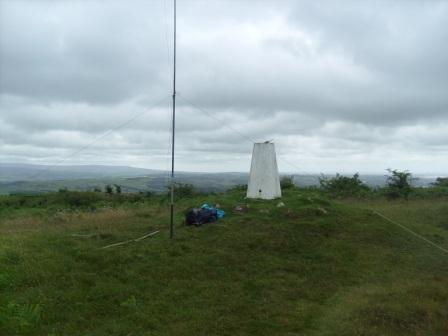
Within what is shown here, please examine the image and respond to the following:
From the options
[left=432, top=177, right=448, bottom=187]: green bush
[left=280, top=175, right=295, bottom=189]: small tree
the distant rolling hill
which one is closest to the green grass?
the distant rolling hill

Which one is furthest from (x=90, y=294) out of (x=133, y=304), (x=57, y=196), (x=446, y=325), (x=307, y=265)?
(x=57, y=196)

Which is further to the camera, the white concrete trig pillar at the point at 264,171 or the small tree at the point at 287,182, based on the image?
the small tree at the point at 287,182

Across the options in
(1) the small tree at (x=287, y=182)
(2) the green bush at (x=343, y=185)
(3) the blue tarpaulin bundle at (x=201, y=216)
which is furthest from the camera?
(2) the green bush at (x=343, y=185)

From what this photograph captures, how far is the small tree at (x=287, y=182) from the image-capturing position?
22.1 meters

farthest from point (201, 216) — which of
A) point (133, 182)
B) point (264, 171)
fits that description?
point (133, 182)

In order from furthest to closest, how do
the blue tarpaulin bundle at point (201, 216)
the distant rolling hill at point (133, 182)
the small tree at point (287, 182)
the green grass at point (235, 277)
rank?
the distant rolling hill at point (133, 182) < the small tree at point (287, 182) < the blue tarpaulin bundle at point (201, 216) < the green grass at point (235, 277)

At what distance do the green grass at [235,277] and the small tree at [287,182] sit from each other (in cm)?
756

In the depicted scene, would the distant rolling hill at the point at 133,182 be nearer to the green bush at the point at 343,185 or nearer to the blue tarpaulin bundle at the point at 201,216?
the green bush at the point at 343,185

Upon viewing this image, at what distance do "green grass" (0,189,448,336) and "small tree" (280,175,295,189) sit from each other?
7.56 m

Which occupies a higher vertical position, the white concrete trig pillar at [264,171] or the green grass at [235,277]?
the white concrete trig pillar at [264,171]

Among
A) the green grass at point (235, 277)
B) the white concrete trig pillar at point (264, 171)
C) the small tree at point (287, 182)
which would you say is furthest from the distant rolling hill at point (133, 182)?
the white concrete trig pillar at point (264, 171)

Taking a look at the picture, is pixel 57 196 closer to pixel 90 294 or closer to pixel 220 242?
pixel 220 242

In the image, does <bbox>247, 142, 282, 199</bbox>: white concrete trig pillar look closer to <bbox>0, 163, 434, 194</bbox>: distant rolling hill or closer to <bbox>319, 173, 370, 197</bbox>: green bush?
<bbox>0, 163, 434, 194</bbox>: distant rolling hill

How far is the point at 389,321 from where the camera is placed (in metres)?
6.83
